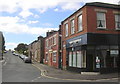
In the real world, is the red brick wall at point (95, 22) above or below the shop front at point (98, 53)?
above

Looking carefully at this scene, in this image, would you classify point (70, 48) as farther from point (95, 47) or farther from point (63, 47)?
point (95, 47)

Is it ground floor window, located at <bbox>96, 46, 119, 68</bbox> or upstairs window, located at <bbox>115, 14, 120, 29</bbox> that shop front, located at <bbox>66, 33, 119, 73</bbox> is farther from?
upstairs window, located at <bbox>115, 14, 120, 29</bbox>

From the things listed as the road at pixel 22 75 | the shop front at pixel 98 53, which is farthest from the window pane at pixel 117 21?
the road at pixel 22 75

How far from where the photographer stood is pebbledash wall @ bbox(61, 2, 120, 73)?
23.1m

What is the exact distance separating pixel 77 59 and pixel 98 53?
10.6 ft

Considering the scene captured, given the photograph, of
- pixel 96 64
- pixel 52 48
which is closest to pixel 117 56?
→ pixel 96 64

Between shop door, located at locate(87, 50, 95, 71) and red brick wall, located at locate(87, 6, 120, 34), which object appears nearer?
shop door, located at locate(87, 50, 95, 71)

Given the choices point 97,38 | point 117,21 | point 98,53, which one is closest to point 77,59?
point 98,53

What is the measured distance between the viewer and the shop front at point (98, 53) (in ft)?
75.6

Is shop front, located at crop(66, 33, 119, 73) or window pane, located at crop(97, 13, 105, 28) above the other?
window pane, located at crop(97, 13, 105, 28)

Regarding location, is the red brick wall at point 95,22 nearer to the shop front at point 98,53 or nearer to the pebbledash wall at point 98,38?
the pebbledash wall at point 98,38

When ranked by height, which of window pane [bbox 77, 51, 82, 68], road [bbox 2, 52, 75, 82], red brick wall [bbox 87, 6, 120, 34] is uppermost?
red brick wall [bbox 87, 6, 120, 34]

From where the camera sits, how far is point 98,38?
23.2m

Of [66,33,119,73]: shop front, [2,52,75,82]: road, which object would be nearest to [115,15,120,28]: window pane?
[66,33,119,73]: shop front
